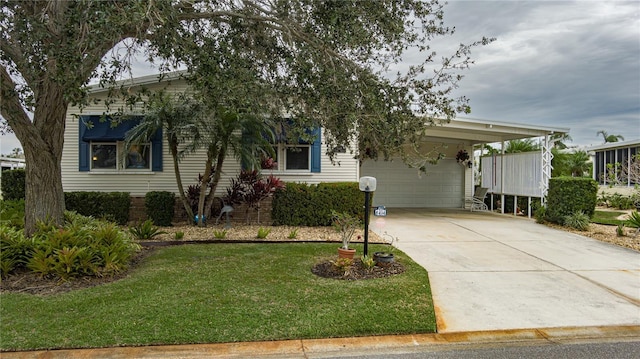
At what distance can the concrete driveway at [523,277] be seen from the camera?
4.61m

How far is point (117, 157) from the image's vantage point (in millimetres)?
11414

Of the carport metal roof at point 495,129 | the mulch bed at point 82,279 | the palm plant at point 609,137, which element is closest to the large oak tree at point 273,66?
the mulch bed at point 82,279

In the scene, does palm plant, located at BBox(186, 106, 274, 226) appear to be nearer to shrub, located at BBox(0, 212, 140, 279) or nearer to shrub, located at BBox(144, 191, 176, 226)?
shrub, located at BBox(144, 191, 176, 226)

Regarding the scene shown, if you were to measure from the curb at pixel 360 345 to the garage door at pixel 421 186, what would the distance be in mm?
12700

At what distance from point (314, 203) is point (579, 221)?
22.8ft

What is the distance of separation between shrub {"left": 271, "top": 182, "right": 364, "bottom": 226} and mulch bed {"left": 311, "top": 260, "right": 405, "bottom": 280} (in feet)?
13.7

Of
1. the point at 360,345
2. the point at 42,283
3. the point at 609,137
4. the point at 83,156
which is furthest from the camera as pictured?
the point at 609,137

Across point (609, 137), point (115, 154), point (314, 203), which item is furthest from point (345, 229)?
point (609, 137)

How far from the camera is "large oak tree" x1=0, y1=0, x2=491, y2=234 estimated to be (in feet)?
18.5

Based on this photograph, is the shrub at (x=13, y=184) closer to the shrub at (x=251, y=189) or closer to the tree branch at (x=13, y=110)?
the shrub at (x=251, y=189)

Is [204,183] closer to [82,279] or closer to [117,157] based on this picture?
[117,157]

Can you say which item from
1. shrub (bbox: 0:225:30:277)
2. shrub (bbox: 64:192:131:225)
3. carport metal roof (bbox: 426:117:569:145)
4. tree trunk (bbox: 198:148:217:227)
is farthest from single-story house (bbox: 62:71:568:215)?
shrub (bbox: 0:225:30:277)

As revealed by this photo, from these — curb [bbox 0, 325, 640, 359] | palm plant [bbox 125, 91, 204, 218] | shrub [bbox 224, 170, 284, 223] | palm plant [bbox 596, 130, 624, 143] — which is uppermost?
palm plant [bbox 596, 130, 624, 143]

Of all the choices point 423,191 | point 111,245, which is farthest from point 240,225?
point 423,191
